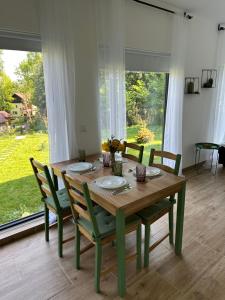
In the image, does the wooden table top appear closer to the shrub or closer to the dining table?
the dining table

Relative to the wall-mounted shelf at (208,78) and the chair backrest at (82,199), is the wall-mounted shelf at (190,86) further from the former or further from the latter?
the chair backrest at (82,199)

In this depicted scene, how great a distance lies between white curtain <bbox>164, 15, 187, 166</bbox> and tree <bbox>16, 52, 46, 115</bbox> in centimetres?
201

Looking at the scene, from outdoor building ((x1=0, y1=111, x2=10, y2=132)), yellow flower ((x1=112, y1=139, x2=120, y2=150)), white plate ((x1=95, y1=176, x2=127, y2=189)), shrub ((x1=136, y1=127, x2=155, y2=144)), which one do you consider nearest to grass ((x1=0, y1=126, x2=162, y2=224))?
outdoor building ((x1=0, y1=111, x2=10, y2=132))

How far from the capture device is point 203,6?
3027 mm

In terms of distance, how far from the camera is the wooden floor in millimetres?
1704

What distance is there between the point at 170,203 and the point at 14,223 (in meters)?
1.77

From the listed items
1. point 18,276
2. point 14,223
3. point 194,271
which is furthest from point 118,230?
point 14,223

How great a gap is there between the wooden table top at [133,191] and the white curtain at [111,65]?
82 cm

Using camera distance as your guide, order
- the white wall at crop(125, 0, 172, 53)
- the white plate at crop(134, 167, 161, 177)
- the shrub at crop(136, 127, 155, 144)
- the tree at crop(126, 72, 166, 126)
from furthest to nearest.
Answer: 1. the shrub at crop(136, 127, 155, 144)
2. the tree at crop(126, 72, 166, 126)
3. the white wall at crop(125, 0, 172, 53)
4. the white plate at crop(134, 167, 161, 177)

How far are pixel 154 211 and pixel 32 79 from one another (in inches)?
73.2

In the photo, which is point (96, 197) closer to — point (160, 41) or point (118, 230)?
point (118, 230)

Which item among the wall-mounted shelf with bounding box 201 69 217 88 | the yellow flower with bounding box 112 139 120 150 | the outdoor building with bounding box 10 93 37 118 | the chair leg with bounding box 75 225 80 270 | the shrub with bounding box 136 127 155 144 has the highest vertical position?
the wall-mounted shelf with bounding box 201 69 217 88

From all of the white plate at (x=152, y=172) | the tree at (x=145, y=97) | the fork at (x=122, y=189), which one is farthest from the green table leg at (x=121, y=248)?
the tree at (x=145, y=97)

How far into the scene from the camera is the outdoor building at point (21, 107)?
7.36 feet
